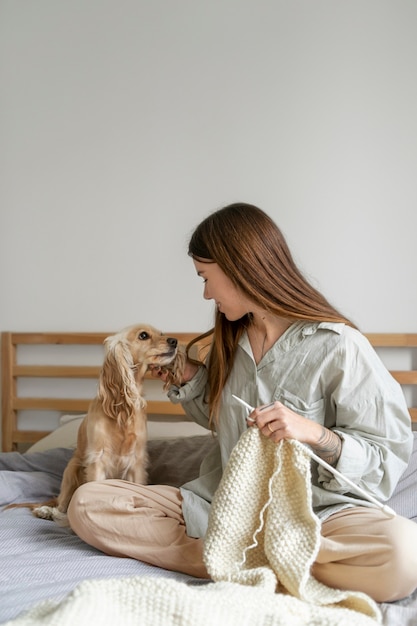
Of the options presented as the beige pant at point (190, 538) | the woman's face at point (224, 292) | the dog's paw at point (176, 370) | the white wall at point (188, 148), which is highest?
the white wall at point (188, 148)

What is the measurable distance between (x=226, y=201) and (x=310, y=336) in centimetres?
119

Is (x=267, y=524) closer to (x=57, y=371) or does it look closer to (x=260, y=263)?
(x=260, y=263)

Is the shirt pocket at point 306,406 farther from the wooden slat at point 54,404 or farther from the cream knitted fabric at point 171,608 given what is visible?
the wooden slat at point 54,404

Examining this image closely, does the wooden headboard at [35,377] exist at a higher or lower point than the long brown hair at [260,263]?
lower

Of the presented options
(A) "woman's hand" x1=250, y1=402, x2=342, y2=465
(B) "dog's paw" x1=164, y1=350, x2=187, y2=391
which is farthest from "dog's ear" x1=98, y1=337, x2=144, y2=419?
(A) "woman's hand" x1=250, y1=402, x2=342, y2=465

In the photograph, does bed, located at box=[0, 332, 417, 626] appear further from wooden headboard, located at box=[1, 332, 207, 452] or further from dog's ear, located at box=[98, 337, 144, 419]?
dog's ear, located at box=[98, 337, 144, 419]

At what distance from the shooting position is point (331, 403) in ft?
5.62

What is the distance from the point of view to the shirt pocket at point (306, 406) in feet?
5.56

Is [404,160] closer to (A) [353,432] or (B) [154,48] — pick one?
(B) [154,48]

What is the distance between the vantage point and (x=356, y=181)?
2.67 meters

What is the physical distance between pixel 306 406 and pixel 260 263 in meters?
0.36

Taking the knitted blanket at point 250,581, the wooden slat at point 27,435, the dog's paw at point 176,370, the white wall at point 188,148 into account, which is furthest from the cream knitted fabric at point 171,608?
the wooden slat at point 27,435

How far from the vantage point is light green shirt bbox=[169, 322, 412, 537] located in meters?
1.61

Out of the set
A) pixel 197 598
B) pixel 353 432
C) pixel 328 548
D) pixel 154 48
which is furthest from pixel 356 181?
pixel 197 598
